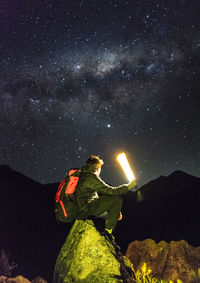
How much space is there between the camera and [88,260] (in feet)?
16.9

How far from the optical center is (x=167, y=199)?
71062mm

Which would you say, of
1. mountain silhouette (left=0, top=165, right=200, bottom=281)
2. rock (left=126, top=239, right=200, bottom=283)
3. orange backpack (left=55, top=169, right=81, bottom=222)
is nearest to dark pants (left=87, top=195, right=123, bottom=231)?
orange backpack (left=55, top=169, right=81, bottom=222)

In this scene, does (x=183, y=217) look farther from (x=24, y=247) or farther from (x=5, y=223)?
(x=5, y=223)

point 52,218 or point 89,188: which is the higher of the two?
point 89,188

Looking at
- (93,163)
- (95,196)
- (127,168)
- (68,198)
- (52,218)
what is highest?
(93,163)

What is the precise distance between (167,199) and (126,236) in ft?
57.0

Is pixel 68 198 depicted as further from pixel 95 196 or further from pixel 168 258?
pixel 168 258

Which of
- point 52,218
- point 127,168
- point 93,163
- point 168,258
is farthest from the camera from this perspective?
point 52,218

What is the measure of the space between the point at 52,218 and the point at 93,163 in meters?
66.1

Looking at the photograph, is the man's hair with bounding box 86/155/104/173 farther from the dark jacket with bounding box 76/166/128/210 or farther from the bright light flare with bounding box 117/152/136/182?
the bright light flare with bounding box 117/152/136/182

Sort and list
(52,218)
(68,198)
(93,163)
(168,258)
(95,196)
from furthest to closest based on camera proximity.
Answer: (52,218)
(168,258)
(95,196)
(93,163)
(68,198)

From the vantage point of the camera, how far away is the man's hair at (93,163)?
4.93 metres

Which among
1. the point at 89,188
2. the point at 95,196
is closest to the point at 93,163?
the point at 89,188

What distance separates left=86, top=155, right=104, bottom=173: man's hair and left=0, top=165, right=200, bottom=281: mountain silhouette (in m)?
43.5
